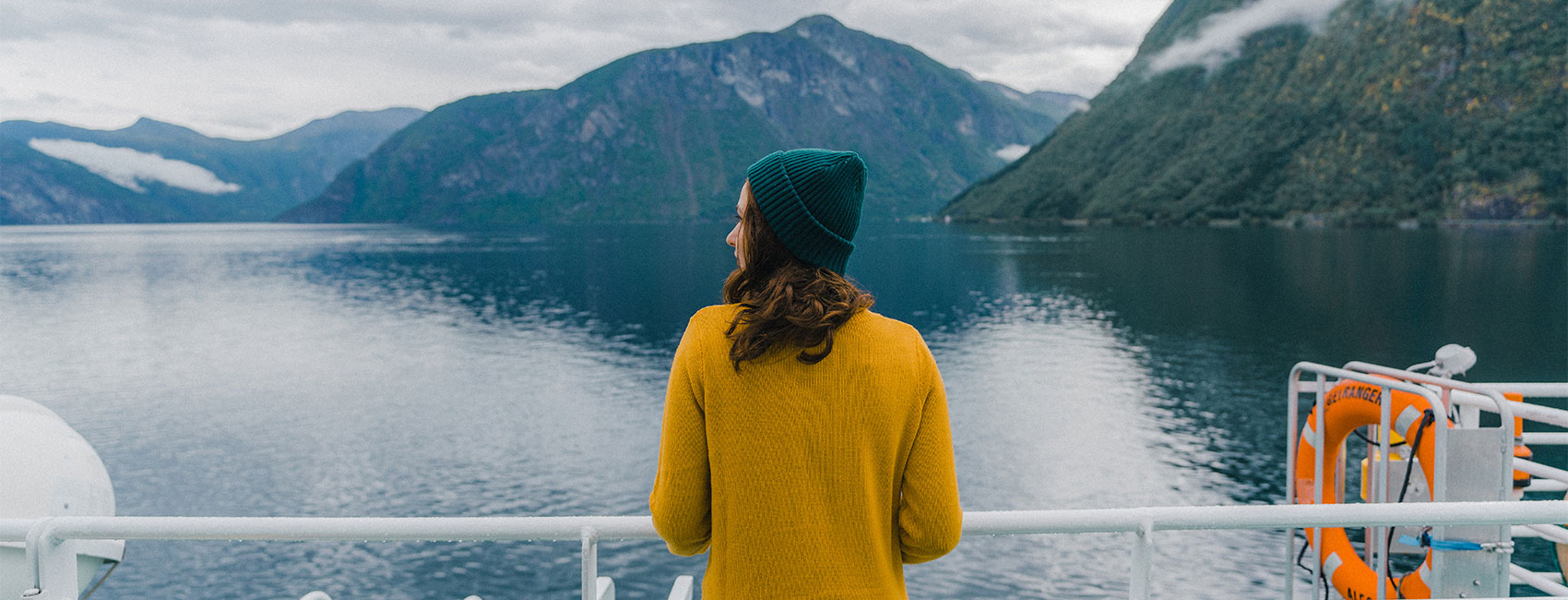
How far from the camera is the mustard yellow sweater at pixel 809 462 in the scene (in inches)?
64.7

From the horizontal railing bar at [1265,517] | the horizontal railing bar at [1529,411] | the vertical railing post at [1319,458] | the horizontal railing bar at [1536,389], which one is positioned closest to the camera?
the horizontal railing bar at [1265,517]

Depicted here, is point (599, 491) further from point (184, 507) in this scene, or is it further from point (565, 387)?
point (565, 387)

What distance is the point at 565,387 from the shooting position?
1270 inches

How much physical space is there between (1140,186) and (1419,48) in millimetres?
50988

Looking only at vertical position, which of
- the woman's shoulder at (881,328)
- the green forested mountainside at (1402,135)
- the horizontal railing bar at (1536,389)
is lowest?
the horizontal railing bar at (1536,389)

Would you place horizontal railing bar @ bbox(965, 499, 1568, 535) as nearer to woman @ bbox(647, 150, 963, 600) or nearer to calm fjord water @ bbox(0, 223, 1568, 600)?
woman @ bbox(647, 150, 963, 600)

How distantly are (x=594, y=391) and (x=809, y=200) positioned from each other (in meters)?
30.6

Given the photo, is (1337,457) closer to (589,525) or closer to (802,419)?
(589,525)

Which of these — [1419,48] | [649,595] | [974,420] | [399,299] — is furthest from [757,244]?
[1419,48]

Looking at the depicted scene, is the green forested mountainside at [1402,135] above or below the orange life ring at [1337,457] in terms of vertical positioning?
above

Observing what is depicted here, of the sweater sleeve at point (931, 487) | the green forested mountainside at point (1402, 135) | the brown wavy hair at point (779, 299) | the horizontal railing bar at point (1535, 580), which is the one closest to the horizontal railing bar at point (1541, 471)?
the horizontal railing bar at point (1535, 580)

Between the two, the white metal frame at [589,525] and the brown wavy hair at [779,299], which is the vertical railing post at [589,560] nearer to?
the white metal frame at [589,525]

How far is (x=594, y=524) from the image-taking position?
7.23 ft

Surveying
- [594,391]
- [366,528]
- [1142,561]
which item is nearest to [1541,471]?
[1142,561]
